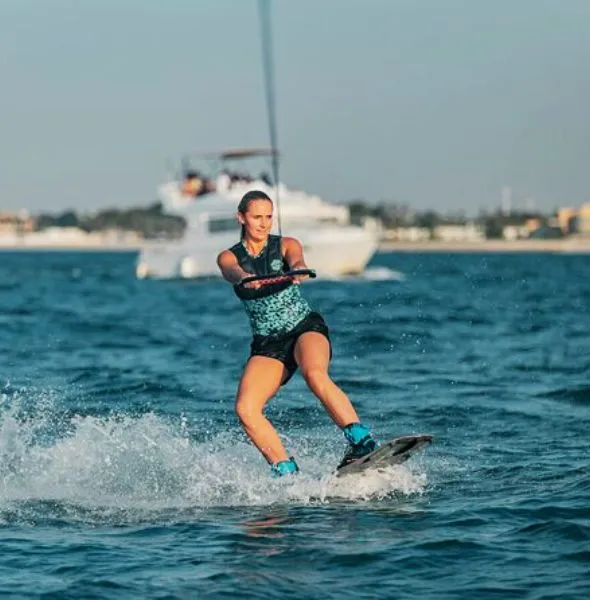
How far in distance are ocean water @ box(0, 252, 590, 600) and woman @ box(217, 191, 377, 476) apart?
0.32 meters

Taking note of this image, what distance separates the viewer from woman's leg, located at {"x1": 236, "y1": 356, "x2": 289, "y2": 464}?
28.1 feet

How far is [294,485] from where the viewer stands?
8.60 m

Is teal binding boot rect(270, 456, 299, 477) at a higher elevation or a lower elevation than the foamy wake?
higher

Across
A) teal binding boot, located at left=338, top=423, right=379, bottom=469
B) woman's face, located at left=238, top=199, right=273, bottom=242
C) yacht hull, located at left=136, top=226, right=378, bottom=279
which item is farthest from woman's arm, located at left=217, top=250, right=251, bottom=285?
yacht hull, located at left=136, top=226, right=378, bottom=279

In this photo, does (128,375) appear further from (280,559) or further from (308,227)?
(308,227)

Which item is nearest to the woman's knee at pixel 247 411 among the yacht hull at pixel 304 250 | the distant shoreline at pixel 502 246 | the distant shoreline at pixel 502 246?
the yacht hull at pixel 304 250

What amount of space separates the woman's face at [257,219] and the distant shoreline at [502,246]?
16184 centimetres

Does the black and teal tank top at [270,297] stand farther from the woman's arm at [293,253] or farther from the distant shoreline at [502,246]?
the distant shoreline at [502,246]

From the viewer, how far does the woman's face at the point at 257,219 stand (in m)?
8.34

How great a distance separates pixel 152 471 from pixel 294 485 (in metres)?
1.36

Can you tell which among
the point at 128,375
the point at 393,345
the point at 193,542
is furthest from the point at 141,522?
the point at 393,345

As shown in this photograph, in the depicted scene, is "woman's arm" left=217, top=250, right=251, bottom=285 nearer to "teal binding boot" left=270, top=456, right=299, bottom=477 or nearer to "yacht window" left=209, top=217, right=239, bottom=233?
"teal binding boot" left=270, top=456, right=299, bottom=477

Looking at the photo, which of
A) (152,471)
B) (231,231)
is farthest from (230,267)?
(231,231)

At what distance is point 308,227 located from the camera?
5441cm
